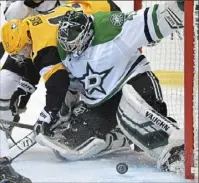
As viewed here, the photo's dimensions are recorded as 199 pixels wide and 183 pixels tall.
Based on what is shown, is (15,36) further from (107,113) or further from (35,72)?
(107,113)

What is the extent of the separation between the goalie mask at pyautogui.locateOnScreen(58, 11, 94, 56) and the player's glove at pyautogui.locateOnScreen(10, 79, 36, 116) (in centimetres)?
46

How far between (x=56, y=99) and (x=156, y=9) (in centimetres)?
52

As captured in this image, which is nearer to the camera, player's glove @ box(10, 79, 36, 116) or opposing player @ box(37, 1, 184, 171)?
opposing player @ box(37, 1, 184, 171)

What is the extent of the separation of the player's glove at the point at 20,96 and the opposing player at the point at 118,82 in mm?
337

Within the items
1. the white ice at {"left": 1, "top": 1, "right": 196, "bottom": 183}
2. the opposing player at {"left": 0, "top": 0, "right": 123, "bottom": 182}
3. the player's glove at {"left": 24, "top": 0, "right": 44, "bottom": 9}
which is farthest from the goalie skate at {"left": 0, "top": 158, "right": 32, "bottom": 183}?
the player's glove at {"left": 24, "top": 0, "right": 44, "bottom": 9}

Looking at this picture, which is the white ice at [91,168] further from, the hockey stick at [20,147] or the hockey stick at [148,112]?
the hockey stick at [148,112]

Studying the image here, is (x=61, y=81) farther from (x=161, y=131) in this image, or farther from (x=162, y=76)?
(x=162, y=76)

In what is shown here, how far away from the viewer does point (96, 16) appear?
2482mm

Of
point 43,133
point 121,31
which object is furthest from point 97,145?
point 121,31

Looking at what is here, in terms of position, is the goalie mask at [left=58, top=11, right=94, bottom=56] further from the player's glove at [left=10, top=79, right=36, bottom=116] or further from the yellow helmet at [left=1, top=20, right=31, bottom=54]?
the player's glove at [left=10, top=79, right=36, bottom=116]

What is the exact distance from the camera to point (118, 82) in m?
2.41

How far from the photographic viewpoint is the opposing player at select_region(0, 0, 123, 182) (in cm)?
241

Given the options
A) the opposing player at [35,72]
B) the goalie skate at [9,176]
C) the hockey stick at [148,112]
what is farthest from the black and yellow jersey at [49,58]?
the goalie skate at [9,176]

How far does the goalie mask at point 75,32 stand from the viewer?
2.38 metres
